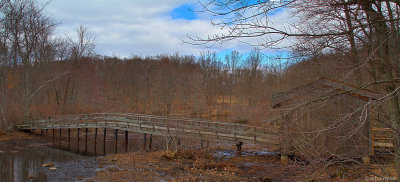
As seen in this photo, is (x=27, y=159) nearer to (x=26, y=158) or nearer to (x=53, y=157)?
(x=26, y=158)

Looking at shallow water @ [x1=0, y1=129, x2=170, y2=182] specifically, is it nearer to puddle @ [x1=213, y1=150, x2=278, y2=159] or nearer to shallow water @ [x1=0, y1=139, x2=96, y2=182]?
shallow water @ [x1=0, y1=139, x2=96, y2=182]

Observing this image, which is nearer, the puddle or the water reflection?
the water reflection

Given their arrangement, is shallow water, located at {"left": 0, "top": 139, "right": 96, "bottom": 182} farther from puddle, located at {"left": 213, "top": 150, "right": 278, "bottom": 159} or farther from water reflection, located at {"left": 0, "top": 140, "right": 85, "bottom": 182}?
puddle, located at {"left": 213, "top": 150, "right": 278, "bottom": 159}

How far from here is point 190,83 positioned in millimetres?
52812

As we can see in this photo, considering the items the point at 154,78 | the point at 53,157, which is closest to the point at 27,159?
the point at 53,157

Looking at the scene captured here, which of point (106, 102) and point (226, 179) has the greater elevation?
point (106, 102)

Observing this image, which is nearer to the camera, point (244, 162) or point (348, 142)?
point (348, 142)

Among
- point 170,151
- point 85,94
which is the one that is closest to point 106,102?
point 85,94

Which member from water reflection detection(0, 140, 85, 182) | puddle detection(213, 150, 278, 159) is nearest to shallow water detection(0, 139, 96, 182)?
water reflection detection(0, 140, 85, 182)

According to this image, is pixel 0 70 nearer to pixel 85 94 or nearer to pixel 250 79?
pixel 85 94

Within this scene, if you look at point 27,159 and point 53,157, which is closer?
point 27,159

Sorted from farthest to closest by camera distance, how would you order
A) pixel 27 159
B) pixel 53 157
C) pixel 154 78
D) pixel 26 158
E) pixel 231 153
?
pixel 154 78 → pixel 231 153 → pixel 53 157 → pixel 26 158 → pixel 27 159

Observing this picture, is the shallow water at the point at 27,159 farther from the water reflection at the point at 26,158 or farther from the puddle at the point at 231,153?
the puddle at the point at 231,153

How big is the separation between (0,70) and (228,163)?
938 inches
